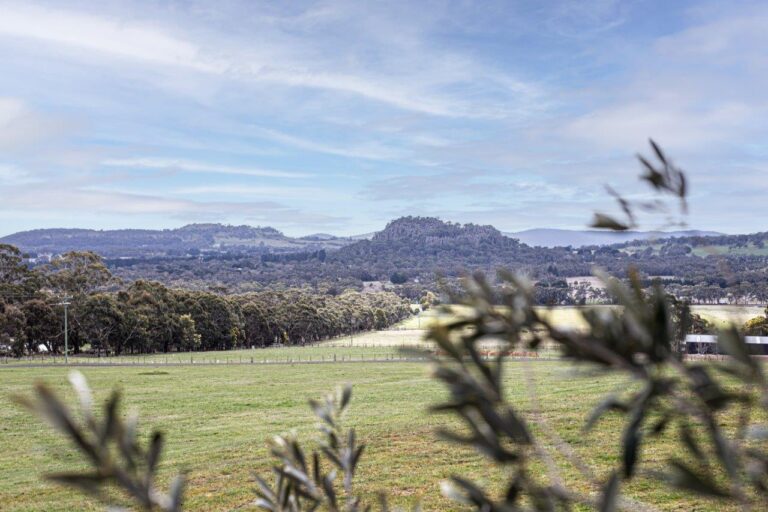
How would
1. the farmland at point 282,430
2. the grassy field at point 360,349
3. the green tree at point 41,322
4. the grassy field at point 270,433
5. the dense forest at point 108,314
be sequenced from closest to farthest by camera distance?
the grassy field at point 360,349 < the farmland at point 282,430 < the grassy field at point 270,433 < the green tree at point 41,322 < the dense forest at point 108,314

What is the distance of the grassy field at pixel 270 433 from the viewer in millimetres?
14078

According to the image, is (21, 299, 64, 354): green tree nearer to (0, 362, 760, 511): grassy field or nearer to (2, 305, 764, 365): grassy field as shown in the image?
(2, 305, 764, 365): grassy field

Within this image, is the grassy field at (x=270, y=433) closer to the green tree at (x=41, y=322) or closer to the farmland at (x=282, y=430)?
the farmland at (x=282, y=430)

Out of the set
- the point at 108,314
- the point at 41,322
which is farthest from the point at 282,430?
the point at 41,322

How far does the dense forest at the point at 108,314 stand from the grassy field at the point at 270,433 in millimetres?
22511

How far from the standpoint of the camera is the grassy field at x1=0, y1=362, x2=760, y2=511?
1408cm

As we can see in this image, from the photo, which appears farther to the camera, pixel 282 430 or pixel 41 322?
pixel 41 322

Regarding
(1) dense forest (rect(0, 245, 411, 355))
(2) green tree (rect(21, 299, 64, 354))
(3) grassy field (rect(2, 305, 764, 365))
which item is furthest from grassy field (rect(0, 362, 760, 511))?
(1) dense forest (rect(0, 245, 411, 355))

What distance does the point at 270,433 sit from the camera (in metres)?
22.6

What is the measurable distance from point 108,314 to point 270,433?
54430mm

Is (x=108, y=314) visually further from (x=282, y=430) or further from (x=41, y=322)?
(x=282, y=430)

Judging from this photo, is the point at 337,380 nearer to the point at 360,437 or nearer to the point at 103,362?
the point at 360,437

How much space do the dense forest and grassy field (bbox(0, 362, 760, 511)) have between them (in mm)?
22511

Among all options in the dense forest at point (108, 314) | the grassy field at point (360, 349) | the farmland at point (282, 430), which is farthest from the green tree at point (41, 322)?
the farmland at point (282, 430)
